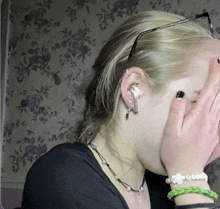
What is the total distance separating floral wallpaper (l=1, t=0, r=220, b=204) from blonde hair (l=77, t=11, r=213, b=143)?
117cm

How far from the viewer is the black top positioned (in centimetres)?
65

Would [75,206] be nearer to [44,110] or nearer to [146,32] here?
[146,32]

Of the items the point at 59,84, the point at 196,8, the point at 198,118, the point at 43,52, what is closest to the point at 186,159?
the point at 198,118

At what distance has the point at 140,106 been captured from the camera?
0.76m

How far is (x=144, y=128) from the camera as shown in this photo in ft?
2.44

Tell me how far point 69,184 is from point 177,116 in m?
0.30

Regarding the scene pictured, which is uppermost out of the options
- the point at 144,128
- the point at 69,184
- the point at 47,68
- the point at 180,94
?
the point at 180,94

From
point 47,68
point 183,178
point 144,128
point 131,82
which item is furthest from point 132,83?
point 47,68

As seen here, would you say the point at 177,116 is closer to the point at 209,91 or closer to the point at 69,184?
the point at 209,91

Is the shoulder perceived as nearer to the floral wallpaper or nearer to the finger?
the finger

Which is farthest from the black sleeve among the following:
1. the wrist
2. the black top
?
the wrist

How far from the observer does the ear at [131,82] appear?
2.45 feet

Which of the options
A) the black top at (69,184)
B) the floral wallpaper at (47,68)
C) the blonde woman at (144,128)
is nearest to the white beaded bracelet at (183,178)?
the blonde woman at (144,128)

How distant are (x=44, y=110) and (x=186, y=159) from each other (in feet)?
5.45
